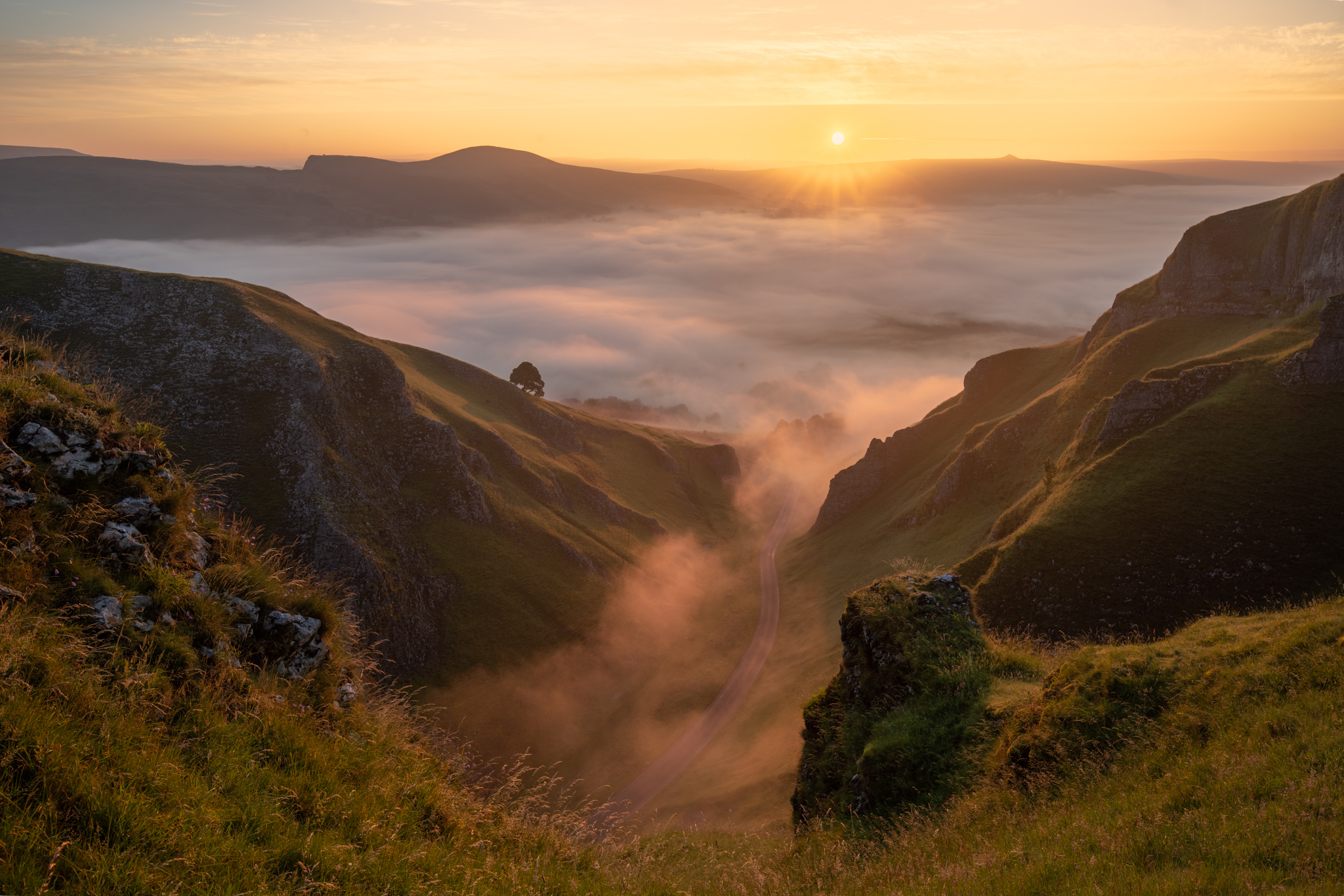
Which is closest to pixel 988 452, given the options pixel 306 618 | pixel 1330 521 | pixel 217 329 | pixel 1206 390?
pixel 1206 390

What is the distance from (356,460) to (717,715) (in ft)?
187

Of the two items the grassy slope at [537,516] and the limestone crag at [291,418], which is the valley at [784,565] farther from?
the grassy slope at [537,516]

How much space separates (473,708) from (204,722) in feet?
232

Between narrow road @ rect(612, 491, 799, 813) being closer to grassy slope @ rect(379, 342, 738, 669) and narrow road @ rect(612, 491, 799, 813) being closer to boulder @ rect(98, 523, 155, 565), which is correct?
grassy slope @ rect(379, 342, 738, 669)

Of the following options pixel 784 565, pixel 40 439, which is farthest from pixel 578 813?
pixel 784 565

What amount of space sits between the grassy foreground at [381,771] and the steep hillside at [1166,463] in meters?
48.4

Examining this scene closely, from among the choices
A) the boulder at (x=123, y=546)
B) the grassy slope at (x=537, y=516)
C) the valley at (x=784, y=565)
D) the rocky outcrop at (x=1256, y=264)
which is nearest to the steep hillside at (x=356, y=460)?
the grassy slope at (x=537, y=516)

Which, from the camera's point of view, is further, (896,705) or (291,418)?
(291,418)

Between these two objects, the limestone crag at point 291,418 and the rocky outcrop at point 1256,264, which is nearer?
the limestone crag at point 291,418

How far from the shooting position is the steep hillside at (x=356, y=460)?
254ft

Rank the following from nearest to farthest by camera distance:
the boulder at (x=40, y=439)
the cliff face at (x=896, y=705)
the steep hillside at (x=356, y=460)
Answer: the boulder at (x=40, y=439) → the cliff face at (x=896, y=705) → the steep hillside at (x=356, y=460)

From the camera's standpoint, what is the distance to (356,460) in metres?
89.1

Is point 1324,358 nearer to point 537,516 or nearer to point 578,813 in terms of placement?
point 578,813

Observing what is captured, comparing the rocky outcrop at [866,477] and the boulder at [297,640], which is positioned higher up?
the boulder at [297,640]
